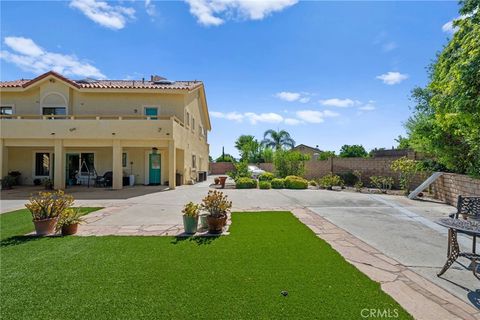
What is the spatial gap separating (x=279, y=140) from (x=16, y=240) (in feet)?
121

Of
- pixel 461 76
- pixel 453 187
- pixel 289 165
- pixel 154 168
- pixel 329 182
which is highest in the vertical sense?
pixel 461 76

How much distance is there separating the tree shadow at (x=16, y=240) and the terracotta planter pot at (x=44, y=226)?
0.53 ft

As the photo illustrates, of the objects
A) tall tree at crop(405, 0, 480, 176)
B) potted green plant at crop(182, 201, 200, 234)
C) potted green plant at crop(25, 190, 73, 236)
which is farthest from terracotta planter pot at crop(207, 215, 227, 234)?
tall tree at crop(405, 0, 480, 176)

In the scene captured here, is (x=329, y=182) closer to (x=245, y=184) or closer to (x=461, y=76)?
(x=245, y=184)

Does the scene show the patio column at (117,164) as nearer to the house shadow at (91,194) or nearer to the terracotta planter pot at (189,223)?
the house shadow at (91,194)

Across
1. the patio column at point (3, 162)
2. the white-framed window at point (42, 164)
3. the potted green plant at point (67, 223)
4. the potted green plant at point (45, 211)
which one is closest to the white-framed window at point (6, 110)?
the white-framed window at point (42, 164)

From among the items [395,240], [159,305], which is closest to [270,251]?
[159,305]

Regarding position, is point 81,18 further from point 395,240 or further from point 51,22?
point 395,240

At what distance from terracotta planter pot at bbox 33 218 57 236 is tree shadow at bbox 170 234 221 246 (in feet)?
11.0

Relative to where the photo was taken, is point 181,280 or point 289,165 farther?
point 289,165

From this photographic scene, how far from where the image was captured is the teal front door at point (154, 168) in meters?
18.6

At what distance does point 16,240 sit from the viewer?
581 cm

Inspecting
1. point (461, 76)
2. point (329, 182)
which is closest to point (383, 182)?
point (329, 182)

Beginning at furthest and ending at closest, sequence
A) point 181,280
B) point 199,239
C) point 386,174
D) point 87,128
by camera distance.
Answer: point 386,174
point 87,128
point 199,239
point 181,280
